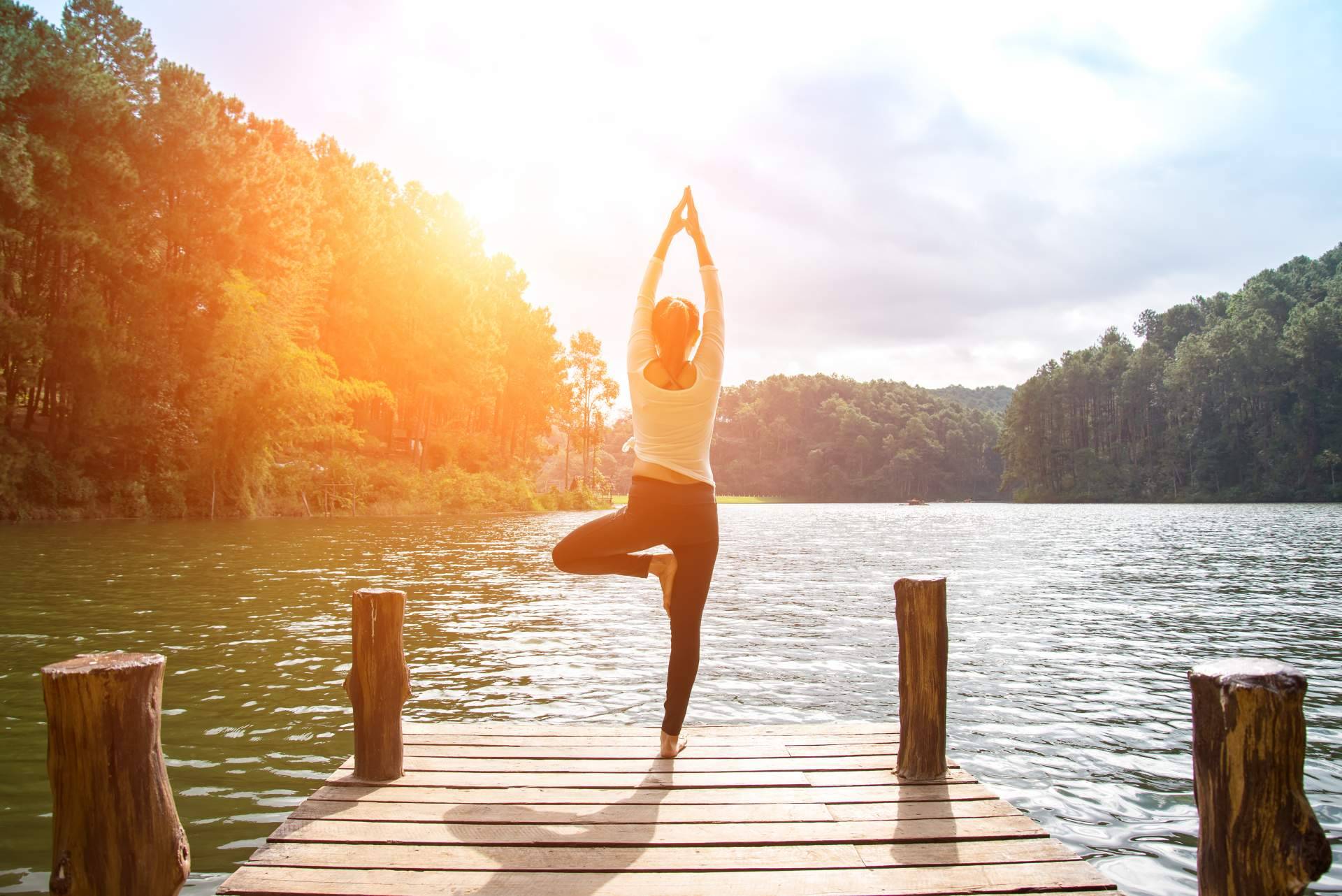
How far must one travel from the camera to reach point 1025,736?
7.14 m

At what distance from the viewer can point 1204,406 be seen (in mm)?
89812

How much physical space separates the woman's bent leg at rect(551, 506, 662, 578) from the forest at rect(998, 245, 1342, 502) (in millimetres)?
92586

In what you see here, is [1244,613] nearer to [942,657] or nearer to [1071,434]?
[942,657]

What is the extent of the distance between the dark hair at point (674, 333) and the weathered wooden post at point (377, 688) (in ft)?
5.87

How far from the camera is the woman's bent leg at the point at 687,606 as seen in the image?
4.23 meters

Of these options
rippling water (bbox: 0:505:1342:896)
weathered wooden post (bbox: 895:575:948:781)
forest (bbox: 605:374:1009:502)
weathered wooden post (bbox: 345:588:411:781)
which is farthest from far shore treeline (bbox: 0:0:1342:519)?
forest (bbox: 605:374:1009:502)

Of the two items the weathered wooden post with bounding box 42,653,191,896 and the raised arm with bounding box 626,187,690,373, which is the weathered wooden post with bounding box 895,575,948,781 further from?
the weathered wooden post with bounding box 42,653,191,896

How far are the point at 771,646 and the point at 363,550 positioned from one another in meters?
14.0

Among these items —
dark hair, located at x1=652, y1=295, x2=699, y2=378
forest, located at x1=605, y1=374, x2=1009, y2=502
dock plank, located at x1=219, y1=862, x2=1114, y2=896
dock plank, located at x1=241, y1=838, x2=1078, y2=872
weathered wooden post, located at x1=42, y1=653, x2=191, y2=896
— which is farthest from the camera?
forest, located at x1=605, y1=374, x2=1009, y2=502

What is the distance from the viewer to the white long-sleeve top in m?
4.13

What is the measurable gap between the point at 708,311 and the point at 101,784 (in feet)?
10.4

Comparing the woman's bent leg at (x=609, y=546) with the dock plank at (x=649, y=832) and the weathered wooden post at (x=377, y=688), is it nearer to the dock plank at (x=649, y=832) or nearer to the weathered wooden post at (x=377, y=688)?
the weathered wooden post at (x=377, y=688)

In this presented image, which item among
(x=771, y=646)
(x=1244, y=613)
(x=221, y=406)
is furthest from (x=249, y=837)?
(x=221, y=406)

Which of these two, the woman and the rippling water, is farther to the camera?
the rippling water
